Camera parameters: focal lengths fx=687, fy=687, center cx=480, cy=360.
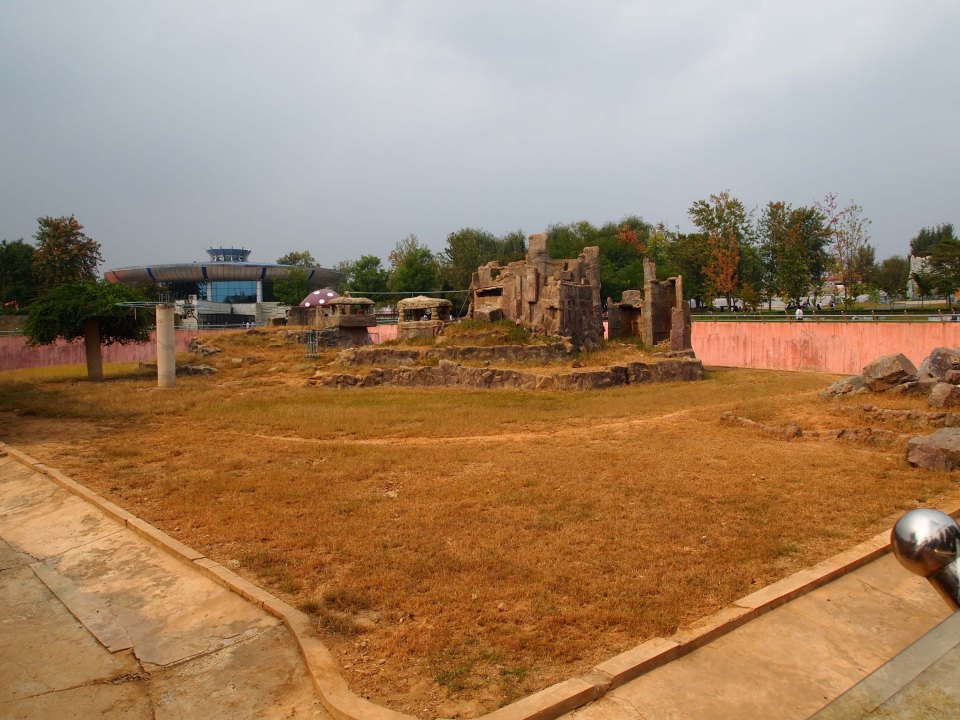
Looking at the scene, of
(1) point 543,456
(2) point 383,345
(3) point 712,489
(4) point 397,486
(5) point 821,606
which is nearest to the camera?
(5) point 821,606

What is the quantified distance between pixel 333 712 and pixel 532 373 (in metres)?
A: 17.5

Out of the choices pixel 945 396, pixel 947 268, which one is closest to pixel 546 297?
pixel 945 396

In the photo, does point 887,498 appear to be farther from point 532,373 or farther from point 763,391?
point 532,373

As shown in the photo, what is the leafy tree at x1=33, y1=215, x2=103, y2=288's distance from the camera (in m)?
50.2

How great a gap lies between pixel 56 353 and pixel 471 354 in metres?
22.8

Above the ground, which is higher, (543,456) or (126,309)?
(126,309)

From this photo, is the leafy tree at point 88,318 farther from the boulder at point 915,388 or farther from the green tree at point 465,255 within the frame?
the green tree at point 465,255

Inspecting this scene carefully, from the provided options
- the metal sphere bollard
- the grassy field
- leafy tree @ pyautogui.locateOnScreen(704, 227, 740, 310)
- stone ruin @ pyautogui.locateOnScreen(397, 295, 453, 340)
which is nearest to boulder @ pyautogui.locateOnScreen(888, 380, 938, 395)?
the grassy field

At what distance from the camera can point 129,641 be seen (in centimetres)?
534

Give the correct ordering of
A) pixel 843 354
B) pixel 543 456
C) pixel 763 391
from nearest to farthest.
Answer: pixel 543 456
pixel 763 391
pixel 843 354

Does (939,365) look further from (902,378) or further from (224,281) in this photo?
(224,281)

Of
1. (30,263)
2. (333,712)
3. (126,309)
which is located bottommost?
(333,712)

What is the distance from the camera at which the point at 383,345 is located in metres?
27.8

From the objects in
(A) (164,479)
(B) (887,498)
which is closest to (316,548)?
(A) (164,479)
